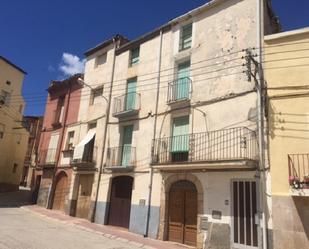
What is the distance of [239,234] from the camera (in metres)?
10.9

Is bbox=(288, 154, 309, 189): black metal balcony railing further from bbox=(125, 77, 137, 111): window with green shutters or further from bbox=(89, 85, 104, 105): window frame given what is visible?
bbox=(89, 85, 104, 105): window frame

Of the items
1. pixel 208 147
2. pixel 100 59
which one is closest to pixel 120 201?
pixel 208 147

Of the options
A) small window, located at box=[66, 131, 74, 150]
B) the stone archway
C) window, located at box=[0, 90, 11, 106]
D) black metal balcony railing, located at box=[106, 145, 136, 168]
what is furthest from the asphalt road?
window, located at box=[0, 90, 11, 106]

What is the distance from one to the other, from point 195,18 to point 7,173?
2420cm

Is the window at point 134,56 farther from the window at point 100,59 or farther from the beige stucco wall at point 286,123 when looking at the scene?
the beige stucco wall at point 286,123

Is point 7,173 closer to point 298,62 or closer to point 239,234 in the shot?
point 239,234

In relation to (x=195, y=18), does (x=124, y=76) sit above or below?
below

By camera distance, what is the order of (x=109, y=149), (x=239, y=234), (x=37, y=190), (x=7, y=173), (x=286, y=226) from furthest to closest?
(x=7, y=173) < (x=37, y=190) < (x=109, y=149) < (x=239, y=234) < (x=286, y=226)

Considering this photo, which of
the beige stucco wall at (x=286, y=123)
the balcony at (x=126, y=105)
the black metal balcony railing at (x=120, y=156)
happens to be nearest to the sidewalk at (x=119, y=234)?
the black metal balcony railing at (x=120, y=156)

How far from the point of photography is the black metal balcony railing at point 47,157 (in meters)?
21.6

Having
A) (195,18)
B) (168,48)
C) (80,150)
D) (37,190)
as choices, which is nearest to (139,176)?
(80,150)

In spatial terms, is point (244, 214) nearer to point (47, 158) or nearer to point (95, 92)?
point (95, 92)

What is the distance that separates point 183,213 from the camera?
13.0 m

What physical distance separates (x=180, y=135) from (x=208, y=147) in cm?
174
